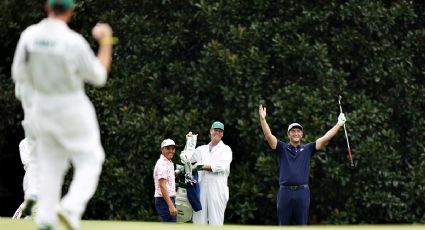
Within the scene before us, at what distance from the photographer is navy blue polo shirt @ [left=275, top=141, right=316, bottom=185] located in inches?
572

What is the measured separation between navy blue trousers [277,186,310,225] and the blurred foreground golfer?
276 inches

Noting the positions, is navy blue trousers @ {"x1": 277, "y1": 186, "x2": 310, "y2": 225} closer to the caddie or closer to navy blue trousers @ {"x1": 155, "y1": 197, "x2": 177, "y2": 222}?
the caddie

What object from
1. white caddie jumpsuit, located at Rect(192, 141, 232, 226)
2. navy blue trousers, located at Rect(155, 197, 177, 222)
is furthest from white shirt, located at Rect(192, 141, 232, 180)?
navy blue trousers, located at Rect(155, 197, 177, 222)

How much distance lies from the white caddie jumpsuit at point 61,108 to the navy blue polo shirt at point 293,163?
6.92 m

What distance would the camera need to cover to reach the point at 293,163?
1455cm

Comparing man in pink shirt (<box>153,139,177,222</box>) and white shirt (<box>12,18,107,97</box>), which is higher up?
white shirt (<box>12,18,107,97</box>)

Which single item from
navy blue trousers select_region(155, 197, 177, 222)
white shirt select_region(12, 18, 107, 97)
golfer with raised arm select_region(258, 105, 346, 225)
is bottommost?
navy blue trousers select_region(155, 197, 177, 222)

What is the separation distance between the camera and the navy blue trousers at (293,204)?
14.6 metres

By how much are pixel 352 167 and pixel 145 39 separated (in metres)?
4.42

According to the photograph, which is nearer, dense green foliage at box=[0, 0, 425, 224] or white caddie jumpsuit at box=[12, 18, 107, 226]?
white caddie jumpsuit at box=[12, 18, 107, 226]

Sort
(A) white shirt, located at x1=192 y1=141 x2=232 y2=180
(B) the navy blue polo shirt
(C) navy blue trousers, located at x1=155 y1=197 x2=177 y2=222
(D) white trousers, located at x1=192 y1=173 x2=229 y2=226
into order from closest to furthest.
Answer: (B) the navy blue polo shirt < (C) navy blue trousers, located at x1=155 y1=197 x2=177 y2=222 < (A) white shirt, located at x1=192 y1=141 x2=232 y2=180 < (D) white trousers, located at x1=192 y1=173 x2=229 y2=226

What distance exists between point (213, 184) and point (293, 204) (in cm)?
180

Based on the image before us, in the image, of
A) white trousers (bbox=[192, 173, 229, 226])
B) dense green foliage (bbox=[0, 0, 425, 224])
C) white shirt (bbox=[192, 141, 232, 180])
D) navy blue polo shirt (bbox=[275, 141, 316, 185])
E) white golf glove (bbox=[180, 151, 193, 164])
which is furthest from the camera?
dense green foliage (bbox=[0, 0, 425, 224])

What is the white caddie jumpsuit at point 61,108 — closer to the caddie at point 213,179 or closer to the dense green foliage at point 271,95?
the caddie at point 213,179
